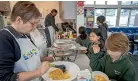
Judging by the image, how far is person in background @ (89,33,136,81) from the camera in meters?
0.92

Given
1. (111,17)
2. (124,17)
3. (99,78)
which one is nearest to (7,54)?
(99,78)

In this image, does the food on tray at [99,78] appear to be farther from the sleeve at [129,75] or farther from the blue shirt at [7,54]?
the blue shirt at [7,54]

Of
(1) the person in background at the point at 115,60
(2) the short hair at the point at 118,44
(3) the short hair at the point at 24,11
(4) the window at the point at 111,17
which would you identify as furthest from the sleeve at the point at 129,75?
(4) the window at the point at 111,17

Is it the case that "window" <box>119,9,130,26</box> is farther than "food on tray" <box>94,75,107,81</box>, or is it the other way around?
"window" <box>119,9,130,26</box>

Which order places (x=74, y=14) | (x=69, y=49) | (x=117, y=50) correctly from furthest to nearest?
(x=74, y=14), (x=69, y=49), (x=117, y=50)

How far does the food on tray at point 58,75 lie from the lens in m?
0.91

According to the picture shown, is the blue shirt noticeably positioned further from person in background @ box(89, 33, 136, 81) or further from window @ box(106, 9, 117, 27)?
window @ box(106, 9, 117, 27)

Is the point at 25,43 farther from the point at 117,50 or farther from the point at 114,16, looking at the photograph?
the point at 114,16

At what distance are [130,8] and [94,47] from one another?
14.9 feet

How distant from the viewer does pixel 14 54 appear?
656 millimetres

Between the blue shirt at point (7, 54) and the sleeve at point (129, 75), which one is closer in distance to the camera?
the blue shirt at point (7, 54)

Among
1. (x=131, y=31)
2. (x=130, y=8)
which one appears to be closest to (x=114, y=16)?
(x=130, y=8)

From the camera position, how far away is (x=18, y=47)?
0.68 metres

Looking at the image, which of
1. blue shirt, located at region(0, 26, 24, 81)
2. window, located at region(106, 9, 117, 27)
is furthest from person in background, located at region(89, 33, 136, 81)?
window, located at region(106, 9, 117, 27)
